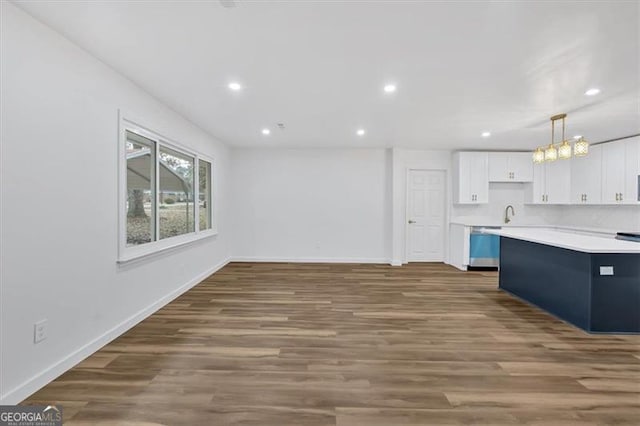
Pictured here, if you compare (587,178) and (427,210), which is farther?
(427,210)

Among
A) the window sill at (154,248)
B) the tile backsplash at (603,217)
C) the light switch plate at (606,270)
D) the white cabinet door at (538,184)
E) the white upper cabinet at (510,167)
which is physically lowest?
the light switch plate at (606,270)

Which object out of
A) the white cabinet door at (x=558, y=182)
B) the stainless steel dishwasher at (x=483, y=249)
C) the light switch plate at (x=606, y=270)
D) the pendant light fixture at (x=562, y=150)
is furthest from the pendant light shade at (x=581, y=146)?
the white cabinet door at (x=558, y=182)

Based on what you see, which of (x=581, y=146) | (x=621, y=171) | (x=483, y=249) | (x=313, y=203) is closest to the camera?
(x=581, y=146)

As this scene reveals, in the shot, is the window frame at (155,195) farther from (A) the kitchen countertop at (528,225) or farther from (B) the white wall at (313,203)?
(A) the kitchen countertop at (528,225)

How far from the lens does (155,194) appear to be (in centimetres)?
365

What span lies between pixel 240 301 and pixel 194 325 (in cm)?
84

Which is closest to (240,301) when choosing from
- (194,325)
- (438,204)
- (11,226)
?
(194,325)

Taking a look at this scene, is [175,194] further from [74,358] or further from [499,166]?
[499,166]

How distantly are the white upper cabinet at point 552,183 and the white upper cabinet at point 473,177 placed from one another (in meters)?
1.03

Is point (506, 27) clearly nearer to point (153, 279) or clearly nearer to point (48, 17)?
point (48, 17)

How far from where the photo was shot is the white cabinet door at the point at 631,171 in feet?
15.9

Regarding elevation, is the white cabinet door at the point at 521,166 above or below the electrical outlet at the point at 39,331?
above

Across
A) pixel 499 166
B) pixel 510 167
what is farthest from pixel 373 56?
pixel 510 167

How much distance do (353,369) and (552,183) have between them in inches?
245
